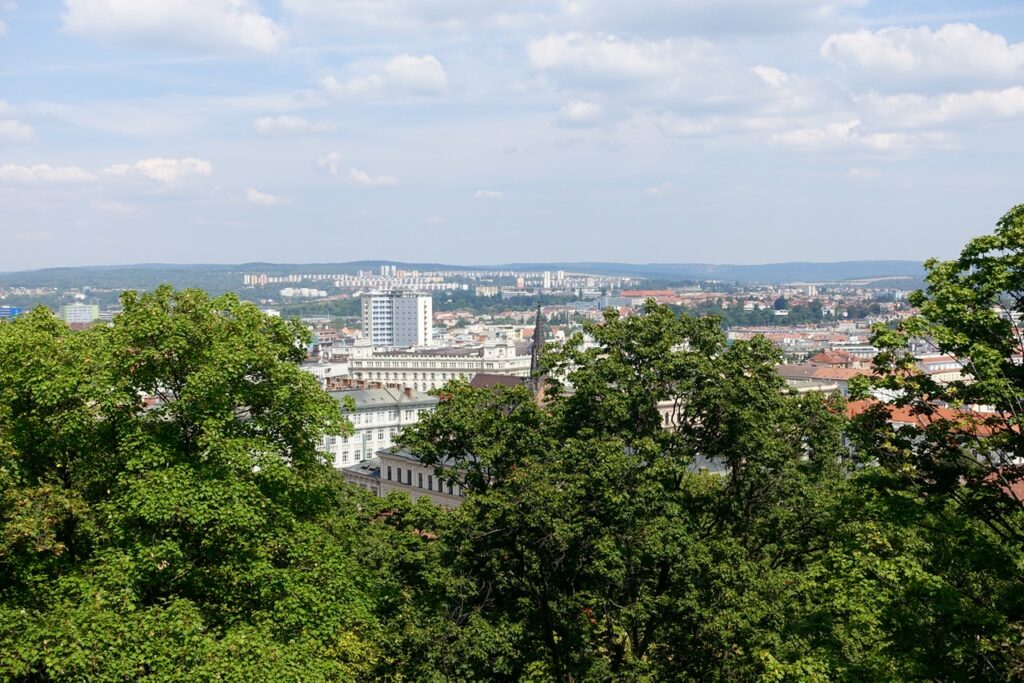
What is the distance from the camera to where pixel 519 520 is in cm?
2694

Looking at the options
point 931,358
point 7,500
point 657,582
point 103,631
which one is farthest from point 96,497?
point 931,358

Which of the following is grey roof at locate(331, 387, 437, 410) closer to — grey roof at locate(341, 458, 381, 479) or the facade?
grey roof at locate(341, 458, 381, 479)

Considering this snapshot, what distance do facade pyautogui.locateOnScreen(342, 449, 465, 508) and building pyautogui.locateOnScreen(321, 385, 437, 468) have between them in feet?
84.0

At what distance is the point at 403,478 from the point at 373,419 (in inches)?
1422

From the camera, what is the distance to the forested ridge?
64.2ft

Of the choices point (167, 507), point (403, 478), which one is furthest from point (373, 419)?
point (167, 507)

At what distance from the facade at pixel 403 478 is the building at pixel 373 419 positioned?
84.0 ft

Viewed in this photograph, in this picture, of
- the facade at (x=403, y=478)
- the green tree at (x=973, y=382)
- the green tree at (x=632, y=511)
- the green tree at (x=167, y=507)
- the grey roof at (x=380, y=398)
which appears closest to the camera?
the green tree at (x=973, y=382)

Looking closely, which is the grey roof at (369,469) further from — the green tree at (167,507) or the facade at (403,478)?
the green tree at (167,507)

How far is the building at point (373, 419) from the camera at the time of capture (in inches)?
4747

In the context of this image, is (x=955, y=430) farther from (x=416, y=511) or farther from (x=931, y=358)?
(x=931, y=358)

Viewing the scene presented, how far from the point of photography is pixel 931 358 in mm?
199125

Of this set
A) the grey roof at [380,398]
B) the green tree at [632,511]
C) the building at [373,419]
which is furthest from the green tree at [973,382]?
the grey roof at [380,398]

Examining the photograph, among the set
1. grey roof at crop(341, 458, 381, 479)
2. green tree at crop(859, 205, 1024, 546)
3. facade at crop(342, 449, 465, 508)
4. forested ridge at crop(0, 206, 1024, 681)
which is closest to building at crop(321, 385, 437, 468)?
grey roof at crop(341, 458, 381, 479)
